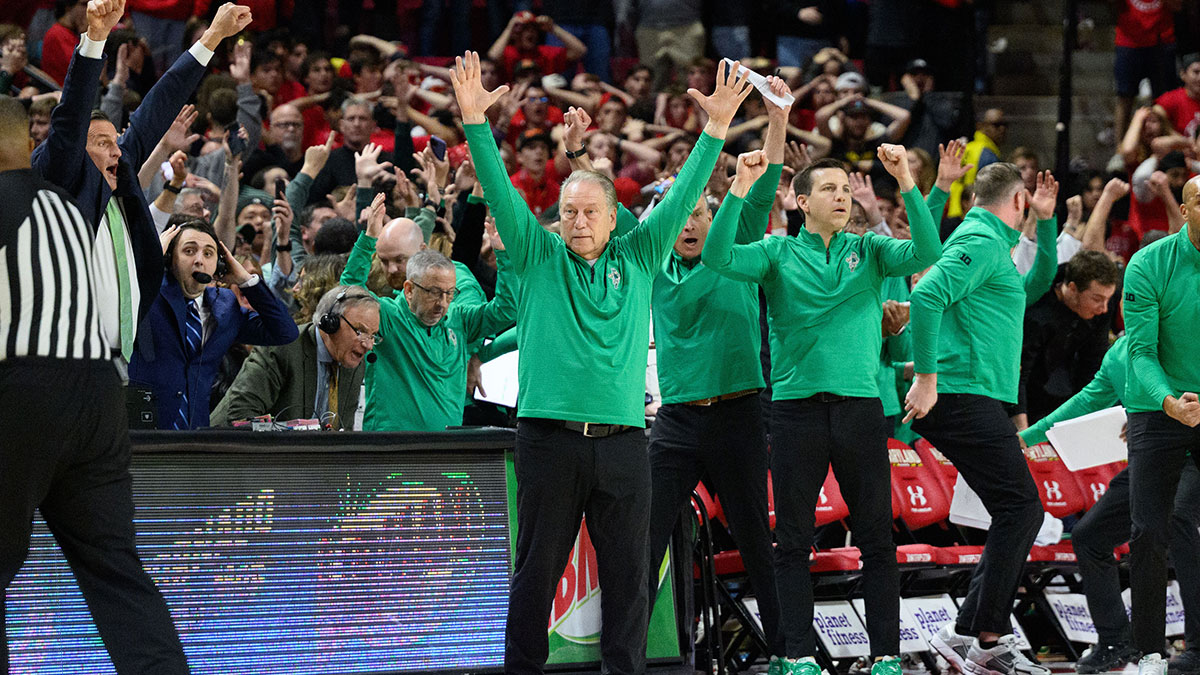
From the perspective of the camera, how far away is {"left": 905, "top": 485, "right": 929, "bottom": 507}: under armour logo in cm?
782

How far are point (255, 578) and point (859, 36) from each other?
1114 cm

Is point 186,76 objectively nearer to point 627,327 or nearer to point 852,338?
point 627,327

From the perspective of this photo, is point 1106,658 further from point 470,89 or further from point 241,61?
point 241,61

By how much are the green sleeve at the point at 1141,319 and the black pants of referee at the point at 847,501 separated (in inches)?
47.5

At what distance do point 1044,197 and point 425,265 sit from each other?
3.21 m

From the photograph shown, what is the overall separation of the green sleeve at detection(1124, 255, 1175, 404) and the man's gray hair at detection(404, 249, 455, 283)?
305 centimetres

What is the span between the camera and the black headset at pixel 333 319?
21.5 ft

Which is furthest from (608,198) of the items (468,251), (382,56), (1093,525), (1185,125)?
(1185,125)

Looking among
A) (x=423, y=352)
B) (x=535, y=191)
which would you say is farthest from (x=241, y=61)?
(x=423, y=352)

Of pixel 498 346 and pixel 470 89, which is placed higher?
pixel 470 89

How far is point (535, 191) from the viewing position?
1133cm

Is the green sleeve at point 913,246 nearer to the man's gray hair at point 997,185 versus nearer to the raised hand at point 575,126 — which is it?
the man's gray hair at point 997,185

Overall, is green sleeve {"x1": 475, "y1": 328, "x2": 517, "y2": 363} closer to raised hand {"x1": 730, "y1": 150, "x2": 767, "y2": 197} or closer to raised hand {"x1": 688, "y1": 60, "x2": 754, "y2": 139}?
raised hand {"x1": 730, "y1": 150, "x2": 767, "y2": 197}

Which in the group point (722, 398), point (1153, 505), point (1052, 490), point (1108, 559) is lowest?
point (1108, 559)
